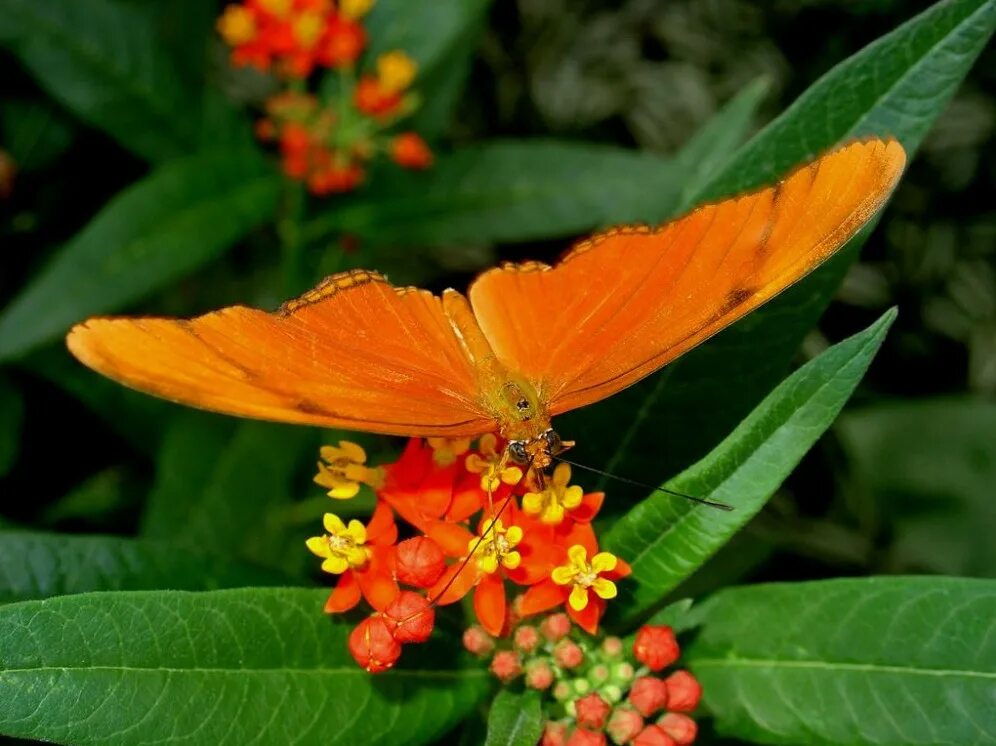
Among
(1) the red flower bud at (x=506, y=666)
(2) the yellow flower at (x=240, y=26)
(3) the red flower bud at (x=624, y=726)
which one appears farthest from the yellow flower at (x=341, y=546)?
(2) the yellow flower at (x=240, y=26)

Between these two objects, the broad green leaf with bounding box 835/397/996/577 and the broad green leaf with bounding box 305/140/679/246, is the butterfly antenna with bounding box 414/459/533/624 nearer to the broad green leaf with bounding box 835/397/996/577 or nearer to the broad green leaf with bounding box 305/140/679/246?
the broad green leaf with bounding box 305/140/679/246

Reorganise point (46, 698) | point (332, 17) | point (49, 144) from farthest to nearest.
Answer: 1. point (49, 144)
2. point (332, 17)
3. point (46, 698)

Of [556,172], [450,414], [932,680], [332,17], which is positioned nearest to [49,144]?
[332,17]

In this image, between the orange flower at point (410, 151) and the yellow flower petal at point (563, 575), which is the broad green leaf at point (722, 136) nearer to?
the orange flower at point (410, 151)

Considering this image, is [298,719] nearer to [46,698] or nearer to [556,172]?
[46,698]

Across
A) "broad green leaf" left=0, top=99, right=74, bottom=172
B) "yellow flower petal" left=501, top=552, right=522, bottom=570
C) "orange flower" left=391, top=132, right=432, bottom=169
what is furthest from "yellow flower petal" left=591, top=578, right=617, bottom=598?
"broad green leaf" left=0, top=99, right=74, bottom=172

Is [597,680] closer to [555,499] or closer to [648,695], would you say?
[648,695]

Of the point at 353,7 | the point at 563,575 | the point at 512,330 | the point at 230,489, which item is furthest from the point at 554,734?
the point at 353,7
